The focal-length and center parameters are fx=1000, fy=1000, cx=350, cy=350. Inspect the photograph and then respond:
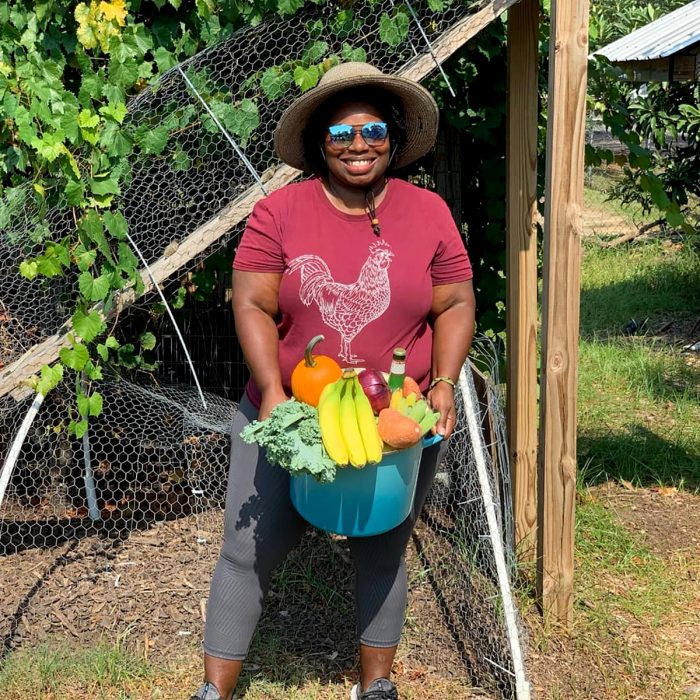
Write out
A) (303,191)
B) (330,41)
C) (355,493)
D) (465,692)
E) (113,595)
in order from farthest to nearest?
(113,595)
(330,41)
(465,692)
(303,191)
(355,493)

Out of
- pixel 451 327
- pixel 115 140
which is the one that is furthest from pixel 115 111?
pixel 451 327

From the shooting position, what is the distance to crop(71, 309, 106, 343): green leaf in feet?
12.2

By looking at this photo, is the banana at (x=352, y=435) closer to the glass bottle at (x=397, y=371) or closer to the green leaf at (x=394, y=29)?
the glass bottle at (x=397, y=371)

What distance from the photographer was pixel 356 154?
2889mm

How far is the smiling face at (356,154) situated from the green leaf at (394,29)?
853 mm

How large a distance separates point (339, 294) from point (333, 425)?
45 centimetres

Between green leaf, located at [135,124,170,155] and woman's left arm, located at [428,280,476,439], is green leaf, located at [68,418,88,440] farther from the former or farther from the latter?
woman's left arm, located at [428,280,476,439]

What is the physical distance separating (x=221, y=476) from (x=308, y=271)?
86.4 inches

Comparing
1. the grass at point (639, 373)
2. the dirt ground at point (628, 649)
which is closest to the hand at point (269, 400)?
the dirt ground at point (628, 649)

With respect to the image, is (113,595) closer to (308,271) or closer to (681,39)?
(308,271)

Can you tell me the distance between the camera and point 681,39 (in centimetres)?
729

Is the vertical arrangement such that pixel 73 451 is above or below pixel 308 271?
below

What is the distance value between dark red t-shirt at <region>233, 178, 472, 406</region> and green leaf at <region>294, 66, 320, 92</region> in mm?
870

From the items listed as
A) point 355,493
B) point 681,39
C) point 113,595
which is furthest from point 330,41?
point 681,39
